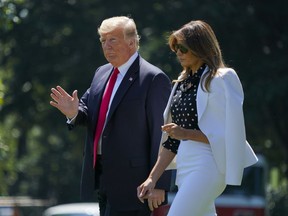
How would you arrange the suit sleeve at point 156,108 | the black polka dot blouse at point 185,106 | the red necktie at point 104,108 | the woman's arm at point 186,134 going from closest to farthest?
the woman's arm at point 186,134 → the black polka dot blouse at point 185,106 → the suit sleeve at point 156,108 → the red necktie at point 104,108

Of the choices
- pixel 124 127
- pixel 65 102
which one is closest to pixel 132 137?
pixel 124 127

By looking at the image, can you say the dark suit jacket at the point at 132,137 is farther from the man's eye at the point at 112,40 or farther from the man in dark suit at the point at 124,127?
the man's eye at the point at 112,40

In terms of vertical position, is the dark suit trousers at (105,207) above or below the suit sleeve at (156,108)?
below

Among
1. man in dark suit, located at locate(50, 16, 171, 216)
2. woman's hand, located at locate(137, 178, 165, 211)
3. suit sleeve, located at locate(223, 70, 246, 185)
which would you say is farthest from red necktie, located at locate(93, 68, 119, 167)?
suit sleeve, located at locate(223, 70, 246, 185)

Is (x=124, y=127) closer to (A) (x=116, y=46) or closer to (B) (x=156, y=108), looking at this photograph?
(B) (x=156, y=108)

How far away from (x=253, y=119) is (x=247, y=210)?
1995 millimetres

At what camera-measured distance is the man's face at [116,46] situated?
6.34m

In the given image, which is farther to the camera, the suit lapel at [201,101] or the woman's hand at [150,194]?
the woman's hand at [150,194]

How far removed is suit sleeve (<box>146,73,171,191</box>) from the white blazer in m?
0.68

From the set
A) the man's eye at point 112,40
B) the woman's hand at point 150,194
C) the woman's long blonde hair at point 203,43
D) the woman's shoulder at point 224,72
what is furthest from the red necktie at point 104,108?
the woman's shoulder at point 224,72

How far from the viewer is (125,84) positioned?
638cm

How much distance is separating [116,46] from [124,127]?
52cm

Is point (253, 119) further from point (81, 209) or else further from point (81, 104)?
point (81, 104)

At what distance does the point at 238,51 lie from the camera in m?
22.5
